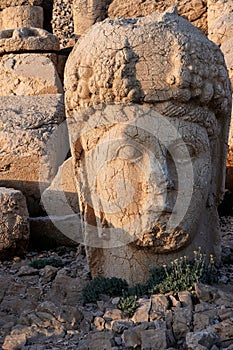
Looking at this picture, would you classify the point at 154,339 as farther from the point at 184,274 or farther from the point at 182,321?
the point at 184,274

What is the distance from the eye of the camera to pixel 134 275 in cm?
551

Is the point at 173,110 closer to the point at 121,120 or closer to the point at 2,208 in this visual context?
the point at 121,120

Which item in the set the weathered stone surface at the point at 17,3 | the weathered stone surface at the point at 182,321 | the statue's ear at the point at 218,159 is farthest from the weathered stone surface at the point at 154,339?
the weathered stone surface at the point at 17,3

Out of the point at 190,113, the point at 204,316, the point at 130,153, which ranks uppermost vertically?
the point at 190,113

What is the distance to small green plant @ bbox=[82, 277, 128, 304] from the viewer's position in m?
5.22

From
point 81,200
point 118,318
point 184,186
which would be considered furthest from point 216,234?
point 118,318

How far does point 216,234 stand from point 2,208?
2160mm

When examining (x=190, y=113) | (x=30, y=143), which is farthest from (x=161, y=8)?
(x=190, y=113)

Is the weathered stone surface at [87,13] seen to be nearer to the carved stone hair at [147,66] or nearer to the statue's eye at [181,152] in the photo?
the carved stone hair at [147,66]

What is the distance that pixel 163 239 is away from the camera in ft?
17.7

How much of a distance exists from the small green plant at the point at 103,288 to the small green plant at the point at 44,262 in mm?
975

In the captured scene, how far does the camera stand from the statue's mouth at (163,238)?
5359 mm

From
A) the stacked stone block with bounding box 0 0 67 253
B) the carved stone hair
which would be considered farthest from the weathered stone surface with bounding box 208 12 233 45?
the carved stone hair

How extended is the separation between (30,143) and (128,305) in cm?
421
